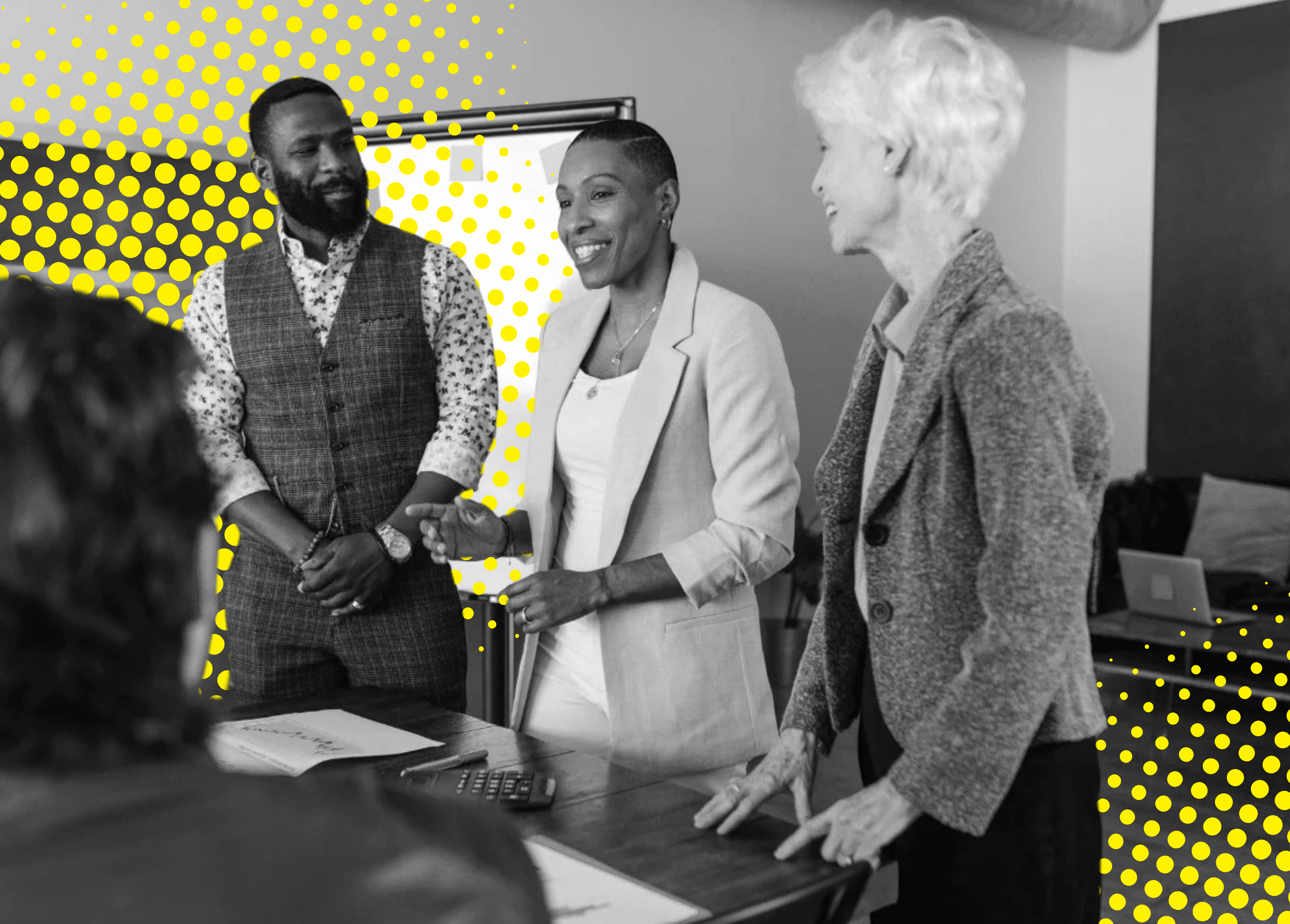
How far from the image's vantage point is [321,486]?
2.44 meters

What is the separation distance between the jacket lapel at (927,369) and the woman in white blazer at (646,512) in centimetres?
65

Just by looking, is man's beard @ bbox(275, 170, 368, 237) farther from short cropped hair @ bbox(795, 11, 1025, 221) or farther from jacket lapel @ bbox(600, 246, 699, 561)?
short cropped hair @ bbox(795, 11, 1025, 221)

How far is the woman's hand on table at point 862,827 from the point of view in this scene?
4.47 feet

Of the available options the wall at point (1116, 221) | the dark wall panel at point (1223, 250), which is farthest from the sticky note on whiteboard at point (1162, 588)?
the wall at point (1116, 221)

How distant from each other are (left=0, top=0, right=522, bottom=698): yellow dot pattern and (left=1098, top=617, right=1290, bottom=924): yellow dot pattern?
6.82 feet

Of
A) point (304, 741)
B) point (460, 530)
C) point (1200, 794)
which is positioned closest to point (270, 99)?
point (460, 530)

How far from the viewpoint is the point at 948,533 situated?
4.53ft

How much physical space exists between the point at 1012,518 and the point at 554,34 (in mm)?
3988

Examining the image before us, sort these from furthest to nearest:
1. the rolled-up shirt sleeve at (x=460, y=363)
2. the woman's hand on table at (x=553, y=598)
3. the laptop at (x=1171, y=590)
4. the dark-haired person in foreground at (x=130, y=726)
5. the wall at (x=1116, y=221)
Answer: the wall at (x=1116, y=221), the laptop at (x=1171, y=590), the rolled-up shirt sleeve at (x=460, y=363), the woman's hand on table at (x=553, y=598), the dark-haired person in foreground at (x=130, y=726)

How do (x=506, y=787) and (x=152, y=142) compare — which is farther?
(x=152, y=142)

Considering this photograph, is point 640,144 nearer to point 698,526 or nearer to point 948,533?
point 698,526

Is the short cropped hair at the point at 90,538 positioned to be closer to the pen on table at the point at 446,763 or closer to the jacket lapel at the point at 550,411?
the pen on table at the point at 446,763

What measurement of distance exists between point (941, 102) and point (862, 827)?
31.5 inches

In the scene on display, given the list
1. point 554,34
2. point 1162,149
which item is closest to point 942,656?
point 554,34
